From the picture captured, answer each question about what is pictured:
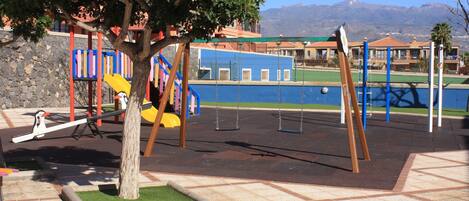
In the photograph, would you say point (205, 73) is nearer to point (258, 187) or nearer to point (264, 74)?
point (264, 74)

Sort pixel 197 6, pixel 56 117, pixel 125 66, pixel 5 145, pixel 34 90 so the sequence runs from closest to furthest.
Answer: pixel 197 6 → pixel 5 145 → pixel 125 66 → pixel 56 117 → pixel 34 90

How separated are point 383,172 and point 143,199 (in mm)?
4949

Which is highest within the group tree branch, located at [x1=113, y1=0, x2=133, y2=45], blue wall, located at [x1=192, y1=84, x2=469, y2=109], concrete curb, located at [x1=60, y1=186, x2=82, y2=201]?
tree branch, located at [x1=113, y1=0, x2=133, y2=45]

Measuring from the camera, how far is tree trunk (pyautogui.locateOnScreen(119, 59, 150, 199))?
730 centimetres

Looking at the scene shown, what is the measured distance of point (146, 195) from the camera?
7805mm

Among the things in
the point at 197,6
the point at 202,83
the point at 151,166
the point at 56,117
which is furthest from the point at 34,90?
the point at 197,6

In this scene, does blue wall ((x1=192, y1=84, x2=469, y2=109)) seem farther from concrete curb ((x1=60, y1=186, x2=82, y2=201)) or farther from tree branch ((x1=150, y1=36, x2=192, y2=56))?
concrete curb ((x1=60, y1=186, x2=82, y2=201))

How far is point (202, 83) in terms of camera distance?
3259cm

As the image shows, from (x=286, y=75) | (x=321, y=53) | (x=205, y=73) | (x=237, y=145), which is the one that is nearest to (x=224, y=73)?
(x=205, y=73)

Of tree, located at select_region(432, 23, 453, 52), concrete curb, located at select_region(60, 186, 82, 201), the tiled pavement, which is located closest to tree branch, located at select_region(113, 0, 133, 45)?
concrete curb, located at select_region(60, 186, 82, 201)

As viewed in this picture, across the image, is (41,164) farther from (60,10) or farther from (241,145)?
(241,145)

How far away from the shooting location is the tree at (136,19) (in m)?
6.49

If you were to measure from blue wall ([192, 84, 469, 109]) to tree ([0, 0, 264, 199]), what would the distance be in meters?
23.2

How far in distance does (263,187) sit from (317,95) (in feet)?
74.0
